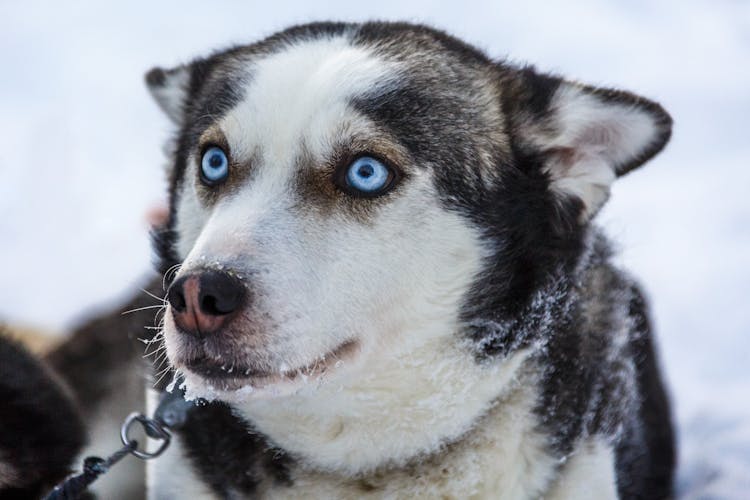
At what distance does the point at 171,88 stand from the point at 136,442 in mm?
1242

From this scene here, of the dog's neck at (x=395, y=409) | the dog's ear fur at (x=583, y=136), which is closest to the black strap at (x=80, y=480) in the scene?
the dog's neck at (x=395, y=409)

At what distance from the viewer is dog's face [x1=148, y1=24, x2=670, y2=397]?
1.97m

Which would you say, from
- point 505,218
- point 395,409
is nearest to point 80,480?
point 395,409

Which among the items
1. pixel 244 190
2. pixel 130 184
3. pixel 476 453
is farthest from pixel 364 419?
pixel 130 184

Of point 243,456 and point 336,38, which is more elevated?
point 336,38

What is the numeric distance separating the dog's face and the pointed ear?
20 cm

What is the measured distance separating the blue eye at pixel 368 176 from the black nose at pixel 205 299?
0.48m

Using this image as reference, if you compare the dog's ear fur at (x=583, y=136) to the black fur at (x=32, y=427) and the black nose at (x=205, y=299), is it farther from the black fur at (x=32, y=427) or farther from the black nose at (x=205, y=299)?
the black fur at (x=32, y=427)

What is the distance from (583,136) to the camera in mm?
2520

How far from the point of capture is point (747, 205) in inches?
239

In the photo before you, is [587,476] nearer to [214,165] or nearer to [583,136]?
[583,136]

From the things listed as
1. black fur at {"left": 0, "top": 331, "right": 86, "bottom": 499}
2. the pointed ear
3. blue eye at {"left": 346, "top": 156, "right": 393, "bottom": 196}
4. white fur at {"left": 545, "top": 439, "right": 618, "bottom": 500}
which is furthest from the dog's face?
black fur at {"left": 0, "top": 331, "right": 86, "bottom": 499}

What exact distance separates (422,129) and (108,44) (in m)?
7.27

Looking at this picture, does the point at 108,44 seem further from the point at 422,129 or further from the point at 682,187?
the point at 422,129
